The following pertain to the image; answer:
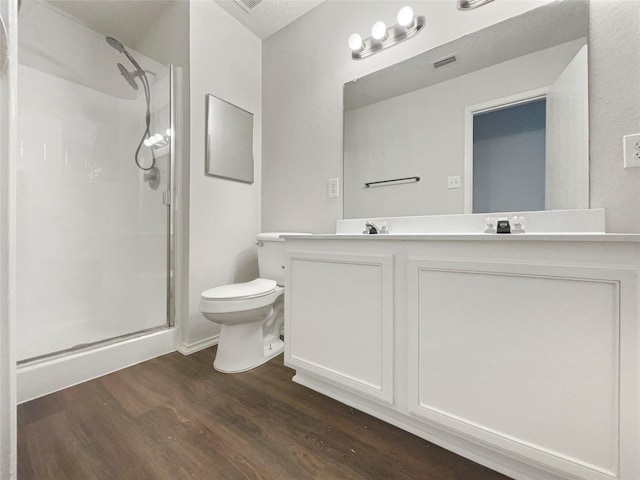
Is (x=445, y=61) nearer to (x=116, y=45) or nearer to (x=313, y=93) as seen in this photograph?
(x=313, y=93)

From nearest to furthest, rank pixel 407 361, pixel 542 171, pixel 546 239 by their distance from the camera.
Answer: pixel 546 239 → pixel 407 361 → pixel 542 171

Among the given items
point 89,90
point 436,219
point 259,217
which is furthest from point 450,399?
point 89,90

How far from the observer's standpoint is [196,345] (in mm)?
1752

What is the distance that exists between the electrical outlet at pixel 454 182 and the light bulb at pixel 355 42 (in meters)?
0.97

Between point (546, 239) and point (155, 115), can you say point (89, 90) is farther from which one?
point (546, 239)

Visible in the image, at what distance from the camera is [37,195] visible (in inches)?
64.6

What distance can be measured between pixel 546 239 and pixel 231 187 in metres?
1.86

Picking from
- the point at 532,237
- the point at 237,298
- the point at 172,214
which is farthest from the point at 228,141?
the point at 532,237

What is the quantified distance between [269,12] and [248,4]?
15 cm

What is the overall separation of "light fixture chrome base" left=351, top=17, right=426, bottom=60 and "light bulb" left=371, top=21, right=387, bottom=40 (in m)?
0.02

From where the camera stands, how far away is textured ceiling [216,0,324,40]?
5.92 feet

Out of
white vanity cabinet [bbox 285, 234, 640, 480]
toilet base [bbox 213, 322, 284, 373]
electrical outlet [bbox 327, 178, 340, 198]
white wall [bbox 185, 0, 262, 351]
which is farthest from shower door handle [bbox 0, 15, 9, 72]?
electrical outlet [bbox 327, 178, 340, 198]

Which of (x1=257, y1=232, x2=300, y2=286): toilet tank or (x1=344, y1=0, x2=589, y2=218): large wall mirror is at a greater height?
(x1=344, y1=0, x2=589, y2=218): large wall mirror

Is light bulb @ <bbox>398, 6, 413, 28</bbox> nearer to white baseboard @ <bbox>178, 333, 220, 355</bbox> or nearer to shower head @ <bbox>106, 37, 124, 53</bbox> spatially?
shower head @ <bbox>106, 37, 124, 53</bbox>
